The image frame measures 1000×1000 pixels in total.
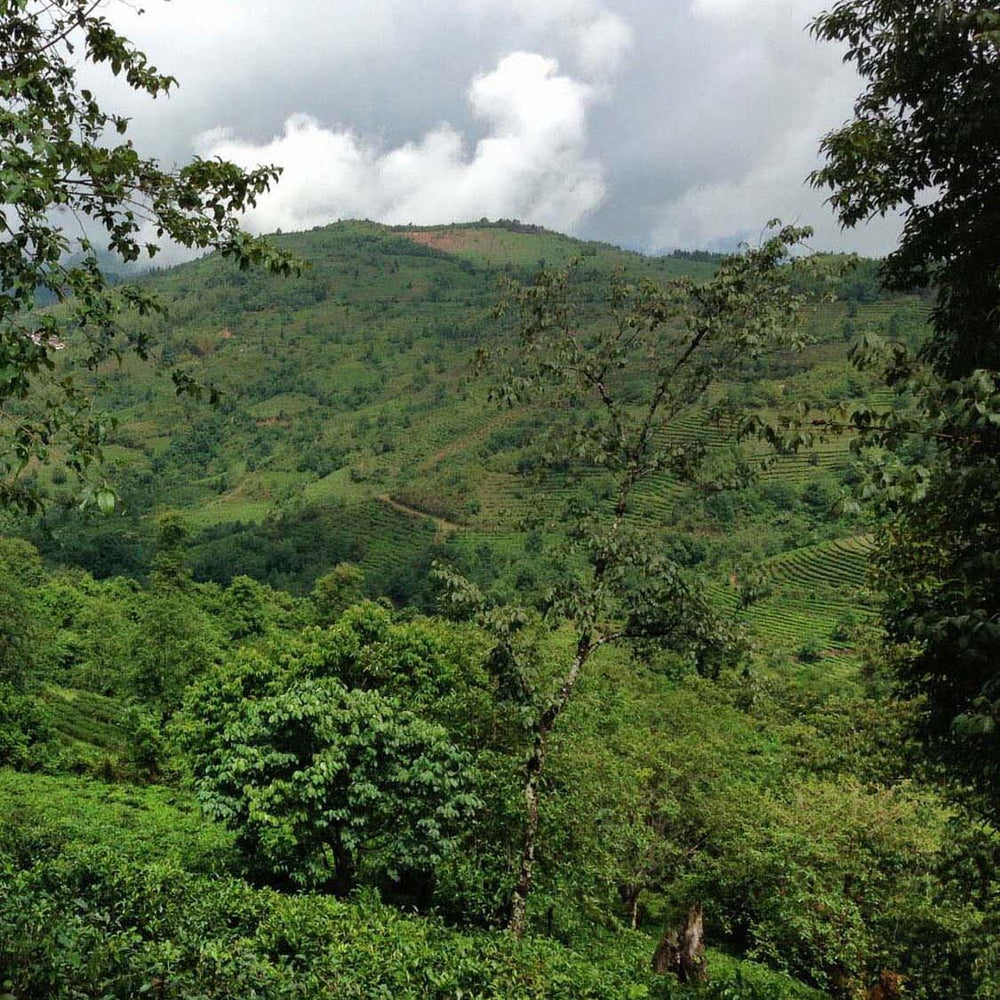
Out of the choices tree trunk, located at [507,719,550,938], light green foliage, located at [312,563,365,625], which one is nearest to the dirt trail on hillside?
light green foliage, located at [312,563,365,625]

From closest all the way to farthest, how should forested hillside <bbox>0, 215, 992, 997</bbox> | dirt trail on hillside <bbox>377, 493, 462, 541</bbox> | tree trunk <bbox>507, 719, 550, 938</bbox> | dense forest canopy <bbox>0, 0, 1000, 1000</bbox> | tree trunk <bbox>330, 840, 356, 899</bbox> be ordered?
dense forest canopy <bbox>0, 0, 1000, 1000</bbox> → forested hillside <bbox>0, 215, 992, 997</bbox> → tree trunk <bbox>507, 719, 550, 938</bbox> → tree trunk <bbox>330, 840, 356, 899</bbox> → dirt trail on hillside <bbox>377, 493, 462, 541</bbox>

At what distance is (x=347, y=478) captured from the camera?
156000 millimetres

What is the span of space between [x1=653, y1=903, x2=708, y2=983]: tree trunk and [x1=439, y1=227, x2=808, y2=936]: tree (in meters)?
4.70

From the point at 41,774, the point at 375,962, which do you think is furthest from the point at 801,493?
the point at 375,962

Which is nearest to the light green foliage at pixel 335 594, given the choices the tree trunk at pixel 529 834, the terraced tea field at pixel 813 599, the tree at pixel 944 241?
the terraced tea field at pixel 813 599

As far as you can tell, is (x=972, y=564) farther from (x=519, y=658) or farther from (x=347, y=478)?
(x=347, y=478)

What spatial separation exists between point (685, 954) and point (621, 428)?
10.4 metres

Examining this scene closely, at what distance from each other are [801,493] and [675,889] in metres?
86.2

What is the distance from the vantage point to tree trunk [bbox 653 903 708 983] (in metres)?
13.6

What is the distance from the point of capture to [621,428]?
11.1 m

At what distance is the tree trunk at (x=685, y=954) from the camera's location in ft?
44.8

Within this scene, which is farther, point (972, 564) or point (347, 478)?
point (347, 478)

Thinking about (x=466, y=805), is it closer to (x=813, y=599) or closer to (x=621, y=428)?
(x=621, y=428)

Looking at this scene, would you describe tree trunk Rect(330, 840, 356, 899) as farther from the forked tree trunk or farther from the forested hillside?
the forked tree trunk
